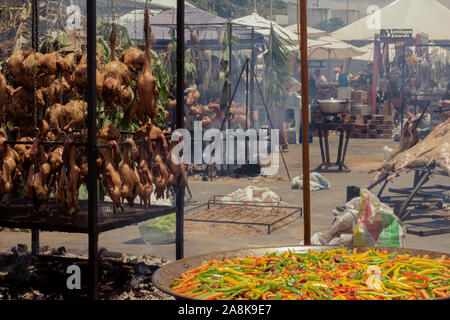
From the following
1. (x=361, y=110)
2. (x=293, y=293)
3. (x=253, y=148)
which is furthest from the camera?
(x=361, y=110)

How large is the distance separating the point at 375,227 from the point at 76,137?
2898 mm

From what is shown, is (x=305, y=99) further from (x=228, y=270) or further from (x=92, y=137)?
(x=92, y=137)

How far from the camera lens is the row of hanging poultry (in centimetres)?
461

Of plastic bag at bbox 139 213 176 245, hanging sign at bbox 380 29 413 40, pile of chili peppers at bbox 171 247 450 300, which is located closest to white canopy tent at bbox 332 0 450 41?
hanging sign at bbox 380 29 413 40

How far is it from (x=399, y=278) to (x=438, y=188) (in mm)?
8274

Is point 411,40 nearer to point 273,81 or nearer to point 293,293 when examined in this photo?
point 273,81

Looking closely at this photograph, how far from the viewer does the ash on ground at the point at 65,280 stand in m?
5.01

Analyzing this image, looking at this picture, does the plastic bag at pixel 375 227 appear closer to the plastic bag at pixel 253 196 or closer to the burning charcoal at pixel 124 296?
the burning charcoal at pixel 124 296

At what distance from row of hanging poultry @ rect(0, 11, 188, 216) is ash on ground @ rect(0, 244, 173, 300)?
0.68m

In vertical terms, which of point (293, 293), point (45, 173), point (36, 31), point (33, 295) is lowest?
point (33, 295)

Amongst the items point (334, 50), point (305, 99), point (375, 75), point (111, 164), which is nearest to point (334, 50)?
point (334, 50)

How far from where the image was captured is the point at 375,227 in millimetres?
6270
